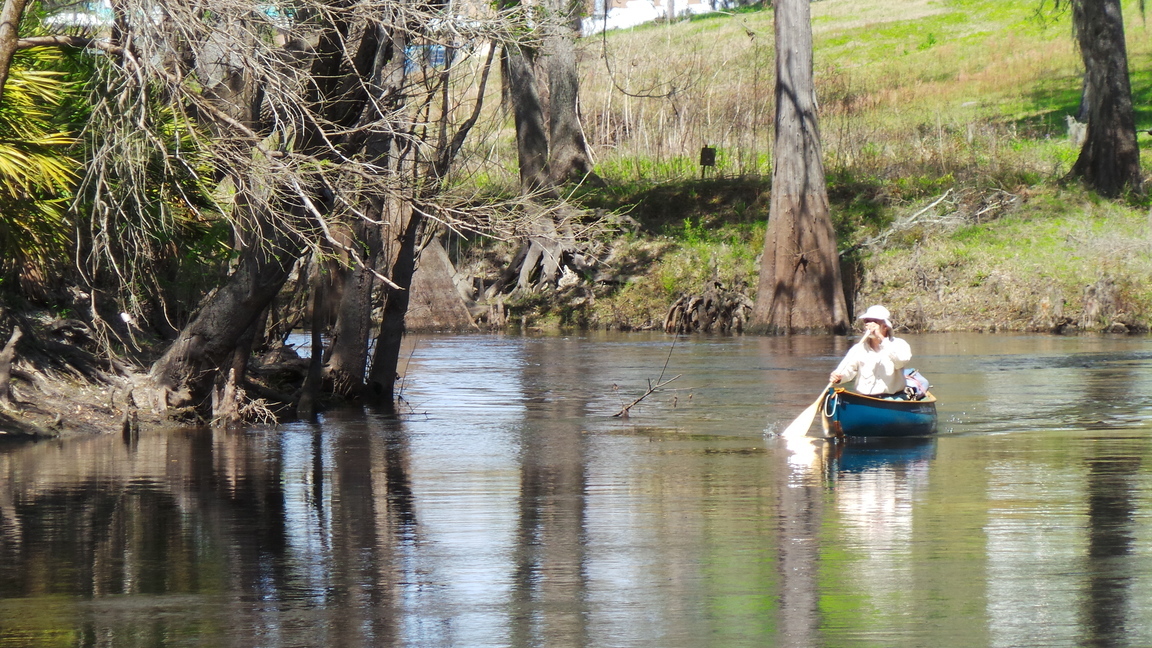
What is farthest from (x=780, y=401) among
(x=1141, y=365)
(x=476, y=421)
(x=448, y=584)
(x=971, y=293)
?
(x=971, y=293)

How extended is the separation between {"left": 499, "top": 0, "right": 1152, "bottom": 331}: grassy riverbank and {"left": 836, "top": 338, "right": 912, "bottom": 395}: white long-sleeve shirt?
1113cm

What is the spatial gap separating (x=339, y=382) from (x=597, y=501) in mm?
8089

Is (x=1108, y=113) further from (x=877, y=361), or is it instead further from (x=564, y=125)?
(x=877, y=361)

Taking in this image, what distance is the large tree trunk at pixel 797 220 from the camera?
1189 inches

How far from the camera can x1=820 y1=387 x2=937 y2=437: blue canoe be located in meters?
14.8

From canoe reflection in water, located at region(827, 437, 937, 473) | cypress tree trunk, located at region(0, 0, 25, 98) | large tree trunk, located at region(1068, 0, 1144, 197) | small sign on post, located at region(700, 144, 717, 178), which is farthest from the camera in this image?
small sign on post, located at region(700, 144, 717, 178)

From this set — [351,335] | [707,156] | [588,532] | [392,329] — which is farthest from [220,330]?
[707,156]

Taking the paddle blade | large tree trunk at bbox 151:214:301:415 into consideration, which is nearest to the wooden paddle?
the paddle blade

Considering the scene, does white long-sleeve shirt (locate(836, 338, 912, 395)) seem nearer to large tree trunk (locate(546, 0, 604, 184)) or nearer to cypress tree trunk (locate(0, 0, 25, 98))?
cypress tree trunk (locate(0, 0, 25, 98))

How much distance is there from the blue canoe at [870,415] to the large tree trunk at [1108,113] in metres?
21.4

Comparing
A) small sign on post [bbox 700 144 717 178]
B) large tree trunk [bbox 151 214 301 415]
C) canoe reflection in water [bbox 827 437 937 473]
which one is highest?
small sign on post [bbox 700 144 717 178]

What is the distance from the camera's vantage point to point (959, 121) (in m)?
45.8

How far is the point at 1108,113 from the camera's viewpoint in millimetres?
34562

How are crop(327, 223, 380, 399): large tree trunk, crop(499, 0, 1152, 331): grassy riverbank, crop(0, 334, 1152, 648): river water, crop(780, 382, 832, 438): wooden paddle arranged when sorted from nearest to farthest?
crop(0, 334, 1152, 648): river water → crop(780, 382, 832, 438): wooden paddle → crop(327, 223, 380, 399): large tree trunk → crop(499, 0, 1152, 331): grassy riverbank
